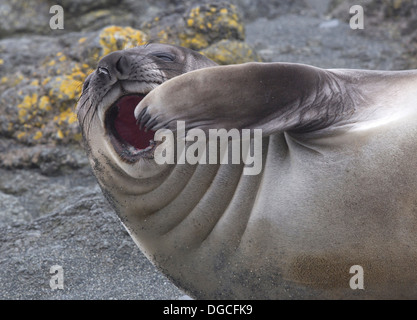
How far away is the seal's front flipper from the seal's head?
1.47 ft

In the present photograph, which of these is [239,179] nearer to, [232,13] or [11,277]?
[11,277]

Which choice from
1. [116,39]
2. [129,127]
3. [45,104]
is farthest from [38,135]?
[129,127]

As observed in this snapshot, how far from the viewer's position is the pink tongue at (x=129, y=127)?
10.9 feet

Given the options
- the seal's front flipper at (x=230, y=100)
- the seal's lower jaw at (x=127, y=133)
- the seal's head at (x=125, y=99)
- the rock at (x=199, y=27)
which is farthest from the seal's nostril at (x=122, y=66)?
the rock at (x=199, y=27)

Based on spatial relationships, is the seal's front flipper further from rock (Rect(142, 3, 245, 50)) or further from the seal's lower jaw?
rock (Rect(142, 3, 245, 50))

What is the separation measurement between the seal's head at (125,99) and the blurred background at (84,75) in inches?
19.0

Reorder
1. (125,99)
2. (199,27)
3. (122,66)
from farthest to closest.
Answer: (199,27)
(125,99)
(122,66)

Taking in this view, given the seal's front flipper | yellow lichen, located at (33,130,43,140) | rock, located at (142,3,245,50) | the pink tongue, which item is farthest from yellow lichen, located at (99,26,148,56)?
the seal's front flipper

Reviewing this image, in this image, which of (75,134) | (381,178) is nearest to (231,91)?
(381,178)

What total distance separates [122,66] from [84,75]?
2626 millimetres

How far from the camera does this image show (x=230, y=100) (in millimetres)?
2736

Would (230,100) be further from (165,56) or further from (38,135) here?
(38,135)

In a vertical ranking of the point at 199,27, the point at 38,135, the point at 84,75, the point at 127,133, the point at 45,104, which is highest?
the point at 199,27

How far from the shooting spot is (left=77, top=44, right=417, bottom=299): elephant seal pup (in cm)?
278
